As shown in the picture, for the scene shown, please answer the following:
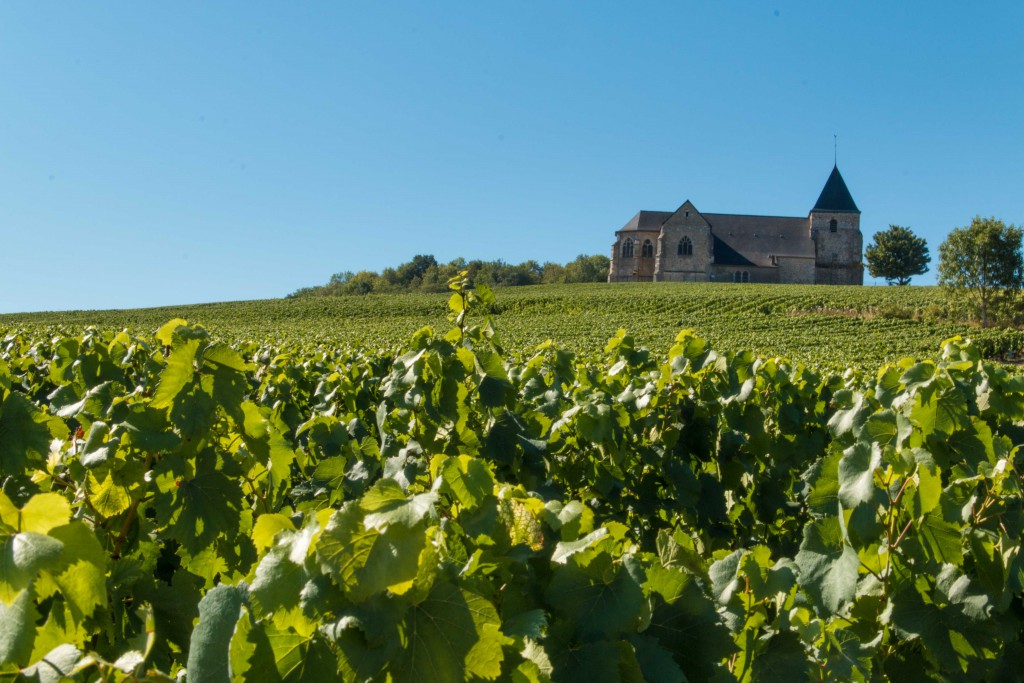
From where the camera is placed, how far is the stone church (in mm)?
78312

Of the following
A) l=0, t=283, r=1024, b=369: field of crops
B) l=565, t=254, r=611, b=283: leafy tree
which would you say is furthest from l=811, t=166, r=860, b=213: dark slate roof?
l=565, t=254, r=611, b=283: leafy tree

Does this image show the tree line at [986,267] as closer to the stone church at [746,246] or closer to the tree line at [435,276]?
the stone church at [746,246]

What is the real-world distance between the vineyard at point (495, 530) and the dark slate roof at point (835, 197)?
83965 millimetres

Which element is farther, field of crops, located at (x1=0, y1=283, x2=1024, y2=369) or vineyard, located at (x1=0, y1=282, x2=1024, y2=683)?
field of crops, located at (x1=0, y1=283, x2=1024, y2=369)

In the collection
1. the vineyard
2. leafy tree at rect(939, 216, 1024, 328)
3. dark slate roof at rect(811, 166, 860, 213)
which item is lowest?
the vineyard

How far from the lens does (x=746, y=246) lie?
80.6 metres

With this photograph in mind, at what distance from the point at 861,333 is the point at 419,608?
41.3 meters

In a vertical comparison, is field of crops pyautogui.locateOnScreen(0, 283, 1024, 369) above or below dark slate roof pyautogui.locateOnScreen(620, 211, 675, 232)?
below

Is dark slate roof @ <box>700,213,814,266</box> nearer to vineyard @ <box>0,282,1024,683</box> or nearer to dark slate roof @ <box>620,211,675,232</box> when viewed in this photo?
dark slate roof @ <box>620,211,675,232</box>

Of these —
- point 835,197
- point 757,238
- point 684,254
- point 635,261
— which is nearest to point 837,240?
point 835,197

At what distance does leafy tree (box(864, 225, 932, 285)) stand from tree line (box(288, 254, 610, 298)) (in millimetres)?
35876

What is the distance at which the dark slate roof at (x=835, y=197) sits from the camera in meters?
80.7

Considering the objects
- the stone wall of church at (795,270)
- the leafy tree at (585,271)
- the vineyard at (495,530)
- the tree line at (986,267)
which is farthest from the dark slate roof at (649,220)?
the vineyard at (495,530)

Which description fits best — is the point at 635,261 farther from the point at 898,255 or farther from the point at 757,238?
the point at 898,255
